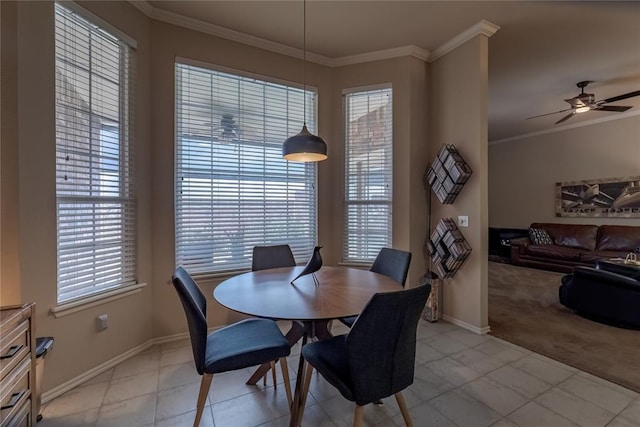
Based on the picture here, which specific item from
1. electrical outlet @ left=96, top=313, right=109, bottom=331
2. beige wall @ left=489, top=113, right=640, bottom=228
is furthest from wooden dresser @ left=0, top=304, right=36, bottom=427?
beige wall @ left=489, top=113, right=640, bottom=228

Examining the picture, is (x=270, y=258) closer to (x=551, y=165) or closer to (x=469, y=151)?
(x=469, y=151)

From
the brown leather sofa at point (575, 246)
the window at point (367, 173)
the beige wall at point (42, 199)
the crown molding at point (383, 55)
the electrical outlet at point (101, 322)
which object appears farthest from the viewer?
the brown leather sofa at point (575, 246)

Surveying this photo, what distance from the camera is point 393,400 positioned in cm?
191

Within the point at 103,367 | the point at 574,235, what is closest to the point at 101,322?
the point at 103,367

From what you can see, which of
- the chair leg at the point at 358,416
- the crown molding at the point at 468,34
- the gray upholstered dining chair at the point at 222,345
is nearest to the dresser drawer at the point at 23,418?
the gray upholstered dining chair at the point at 222,345

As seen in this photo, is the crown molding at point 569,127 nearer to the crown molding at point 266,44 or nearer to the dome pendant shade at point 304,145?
the crown molding at point 266,44

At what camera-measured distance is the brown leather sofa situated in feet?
16.9

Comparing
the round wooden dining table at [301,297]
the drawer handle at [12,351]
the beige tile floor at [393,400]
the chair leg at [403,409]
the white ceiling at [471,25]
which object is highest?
the white ceiling at [471,25]

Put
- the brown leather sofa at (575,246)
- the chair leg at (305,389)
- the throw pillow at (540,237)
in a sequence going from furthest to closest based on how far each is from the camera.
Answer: the throw pillow at (540,237)
the brown leather sofa at (575,246)
the chair leg at (305,389)

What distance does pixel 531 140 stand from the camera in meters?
6.93

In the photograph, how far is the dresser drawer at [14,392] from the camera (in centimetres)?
122

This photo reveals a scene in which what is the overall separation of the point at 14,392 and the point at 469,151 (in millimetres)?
3628

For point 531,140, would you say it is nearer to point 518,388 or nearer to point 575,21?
point 575,21

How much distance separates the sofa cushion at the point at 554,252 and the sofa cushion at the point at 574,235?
0.25m
